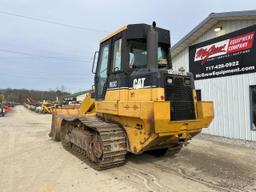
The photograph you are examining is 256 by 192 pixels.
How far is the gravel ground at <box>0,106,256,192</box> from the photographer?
5.52 m

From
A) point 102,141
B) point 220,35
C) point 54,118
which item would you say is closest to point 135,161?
point 102,141

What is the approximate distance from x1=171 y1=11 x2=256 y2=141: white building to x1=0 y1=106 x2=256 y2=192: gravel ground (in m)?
1.93

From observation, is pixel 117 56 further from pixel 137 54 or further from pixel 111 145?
pixel 111 145

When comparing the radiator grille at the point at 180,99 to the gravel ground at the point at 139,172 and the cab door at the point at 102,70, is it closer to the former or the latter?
the gravel ground at the point at 139,172

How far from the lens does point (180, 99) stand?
20.9 ft

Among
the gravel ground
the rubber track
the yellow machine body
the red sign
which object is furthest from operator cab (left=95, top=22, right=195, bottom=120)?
the red sign

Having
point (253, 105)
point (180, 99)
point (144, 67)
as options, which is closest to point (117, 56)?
point (144, 67)

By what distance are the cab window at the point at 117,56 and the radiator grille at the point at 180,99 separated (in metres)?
1.43

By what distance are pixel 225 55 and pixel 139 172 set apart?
23.6 ft

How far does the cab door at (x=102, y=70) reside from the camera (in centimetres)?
750

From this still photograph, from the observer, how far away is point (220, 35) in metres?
12.1

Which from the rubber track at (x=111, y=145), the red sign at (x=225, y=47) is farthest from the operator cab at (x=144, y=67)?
the red sign at (x=225, y=47)

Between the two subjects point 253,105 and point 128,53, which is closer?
point 128,53

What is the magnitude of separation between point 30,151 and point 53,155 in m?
1.12
